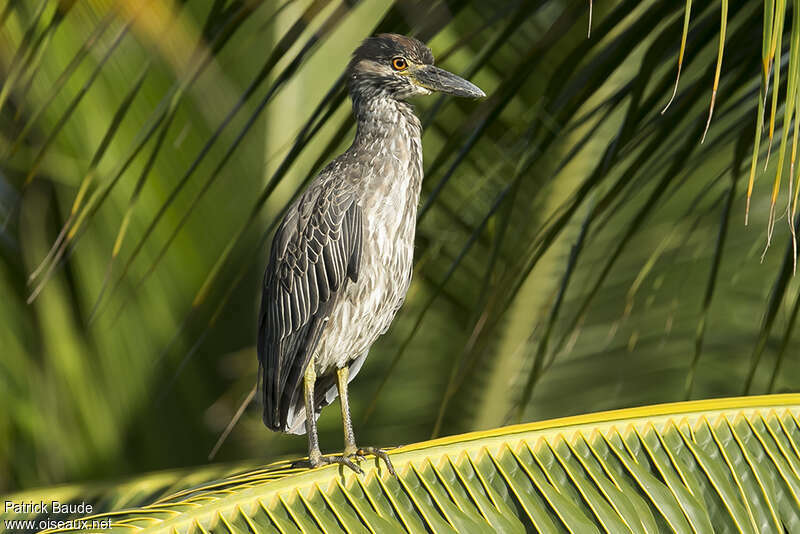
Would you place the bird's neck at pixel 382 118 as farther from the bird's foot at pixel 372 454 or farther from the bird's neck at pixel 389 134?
the bird's foot at pixel 372 454

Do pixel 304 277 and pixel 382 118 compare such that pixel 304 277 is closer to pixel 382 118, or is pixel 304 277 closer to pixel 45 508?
pixel 382 118

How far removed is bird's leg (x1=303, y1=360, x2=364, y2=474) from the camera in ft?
6.35

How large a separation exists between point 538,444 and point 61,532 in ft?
3.09

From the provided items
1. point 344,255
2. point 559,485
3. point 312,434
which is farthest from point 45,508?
point 559,485

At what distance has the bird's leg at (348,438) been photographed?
6.24 ft

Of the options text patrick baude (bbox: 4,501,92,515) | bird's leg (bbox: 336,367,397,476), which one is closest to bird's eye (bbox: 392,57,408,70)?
bird's leg (bbox: 336,367,397,476)

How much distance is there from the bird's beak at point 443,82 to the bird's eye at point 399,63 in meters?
0.03

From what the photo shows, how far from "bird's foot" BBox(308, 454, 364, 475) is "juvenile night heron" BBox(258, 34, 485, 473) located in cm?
4

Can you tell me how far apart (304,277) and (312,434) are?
0.40 m

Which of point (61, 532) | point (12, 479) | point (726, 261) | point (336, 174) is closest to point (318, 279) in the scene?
point (336, 174)

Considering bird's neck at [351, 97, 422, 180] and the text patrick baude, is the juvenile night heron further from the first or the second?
the text patrick baude

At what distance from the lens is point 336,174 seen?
2277 millimetres

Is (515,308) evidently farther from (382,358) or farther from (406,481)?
(406,481)

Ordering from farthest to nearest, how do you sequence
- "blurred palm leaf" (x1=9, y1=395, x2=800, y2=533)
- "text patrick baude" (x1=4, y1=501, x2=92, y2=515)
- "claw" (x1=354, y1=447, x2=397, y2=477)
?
"text patrick baude" (x1=4, y1=501, x2=92, y2=515) < "claw" (x1=354, y1=447, x2=397, y2=477) < "blurred palm leaf" (x1=9, y1=395, x2=800, y2=533)
